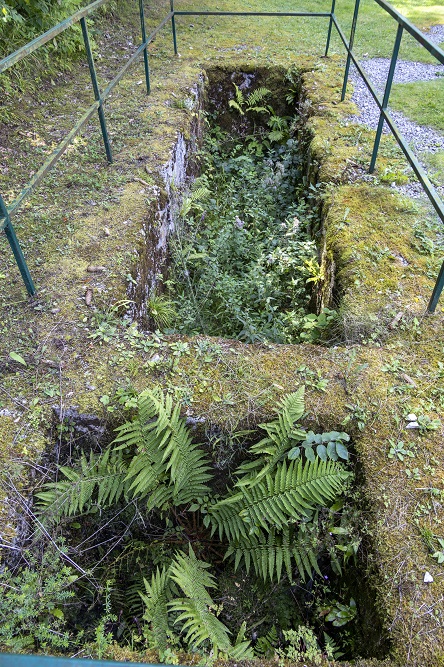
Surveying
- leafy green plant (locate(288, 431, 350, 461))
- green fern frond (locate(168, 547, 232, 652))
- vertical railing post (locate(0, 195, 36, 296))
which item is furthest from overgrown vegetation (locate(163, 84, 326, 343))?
green fern frond (locate(168, 547, 232, 652))

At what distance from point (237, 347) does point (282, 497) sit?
892 millimetres

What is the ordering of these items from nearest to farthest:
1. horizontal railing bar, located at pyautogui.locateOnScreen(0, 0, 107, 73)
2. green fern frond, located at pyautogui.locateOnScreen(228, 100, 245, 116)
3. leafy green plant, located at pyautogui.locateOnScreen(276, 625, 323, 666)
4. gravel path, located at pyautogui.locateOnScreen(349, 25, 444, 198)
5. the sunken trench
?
leafy green plant, located at pyautogui.locateOnScreen(276, 625, 323, 666)
the sunken trench
horizontal railing bar, located at pyautogui.locateOnScreen(0, 0, 107, 73)
gravel path, located at pyautogui.locateOnScreen(349, 25, 444, 198)
green fern frond, located at pyautogui.locateOnScreen(228, 100, 245, 116)

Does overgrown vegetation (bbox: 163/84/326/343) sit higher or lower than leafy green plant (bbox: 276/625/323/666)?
lower

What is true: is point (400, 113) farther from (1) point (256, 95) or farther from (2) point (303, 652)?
(2) point (303, 652)

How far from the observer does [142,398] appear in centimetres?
222

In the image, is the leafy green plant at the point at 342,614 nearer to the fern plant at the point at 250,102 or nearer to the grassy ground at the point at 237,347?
the grassy ground at the point at 237,347

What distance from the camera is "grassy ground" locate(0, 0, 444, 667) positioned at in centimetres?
199

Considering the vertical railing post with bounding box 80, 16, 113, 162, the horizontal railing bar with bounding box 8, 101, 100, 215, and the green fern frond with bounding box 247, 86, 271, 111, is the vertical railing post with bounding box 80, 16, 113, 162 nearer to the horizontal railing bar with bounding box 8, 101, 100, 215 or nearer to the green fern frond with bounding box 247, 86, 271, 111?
the horizontal railing bar with bounding box 8, 101, 100, 215

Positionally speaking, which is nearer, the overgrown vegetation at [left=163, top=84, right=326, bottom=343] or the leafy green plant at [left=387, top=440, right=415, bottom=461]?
the leafy green plant at [left=387, top=440, right=415, bottom=461]

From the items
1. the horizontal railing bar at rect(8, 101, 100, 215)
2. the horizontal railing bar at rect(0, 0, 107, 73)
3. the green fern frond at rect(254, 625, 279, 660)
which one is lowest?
the green fern frond at rect(254, 625, 279, 660)

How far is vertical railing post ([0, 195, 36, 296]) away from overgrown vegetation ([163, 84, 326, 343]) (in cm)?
103

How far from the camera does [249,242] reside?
443 centimetres

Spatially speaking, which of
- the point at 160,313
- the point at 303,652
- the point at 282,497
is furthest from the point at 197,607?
→ the point at 160,313

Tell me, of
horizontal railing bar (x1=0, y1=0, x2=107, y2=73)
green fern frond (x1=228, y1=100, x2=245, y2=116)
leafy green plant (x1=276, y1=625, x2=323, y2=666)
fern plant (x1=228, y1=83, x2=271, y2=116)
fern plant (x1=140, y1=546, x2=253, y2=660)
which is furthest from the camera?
fern plant (x1=228, y1=83, x2=271, y2=116)
